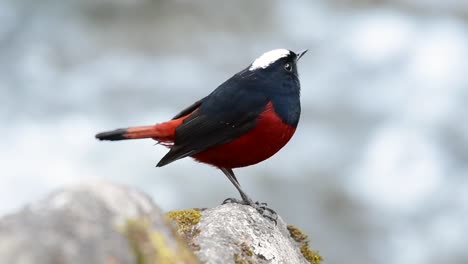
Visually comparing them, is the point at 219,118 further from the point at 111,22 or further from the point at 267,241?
the point at 111,22

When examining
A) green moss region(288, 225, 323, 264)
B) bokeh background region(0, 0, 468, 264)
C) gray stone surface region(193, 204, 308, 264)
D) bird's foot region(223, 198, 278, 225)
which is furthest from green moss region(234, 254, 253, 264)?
bokeh background region(0, 0, 468, 264)

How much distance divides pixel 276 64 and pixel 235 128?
57 cm

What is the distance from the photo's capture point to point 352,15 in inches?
547

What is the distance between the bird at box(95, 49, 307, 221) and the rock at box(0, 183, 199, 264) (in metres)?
1.90

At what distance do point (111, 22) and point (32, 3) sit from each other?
1.42 metres

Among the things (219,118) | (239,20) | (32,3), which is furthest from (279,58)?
(32,3)

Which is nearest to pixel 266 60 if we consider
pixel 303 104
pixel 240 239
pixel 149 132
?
pixel 149 132

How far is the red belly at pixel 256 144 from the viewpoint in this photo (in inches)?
175

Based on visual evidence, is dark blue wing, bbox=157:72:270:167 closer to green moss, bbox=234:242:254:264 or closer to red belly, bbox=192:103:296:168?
red belly, bbox=192:103:296:168

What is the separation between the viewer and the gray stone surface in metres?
3.38

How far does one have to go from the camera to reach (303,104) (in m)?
11.9

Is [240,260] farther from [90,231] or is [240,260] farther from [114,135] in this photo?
[90,231]

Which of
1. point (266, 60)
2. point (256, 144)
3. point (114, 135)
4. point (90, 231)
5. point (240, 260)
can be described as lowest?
point (90, 231)

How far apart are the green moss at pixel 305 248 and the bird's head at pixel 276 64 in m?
0.96
